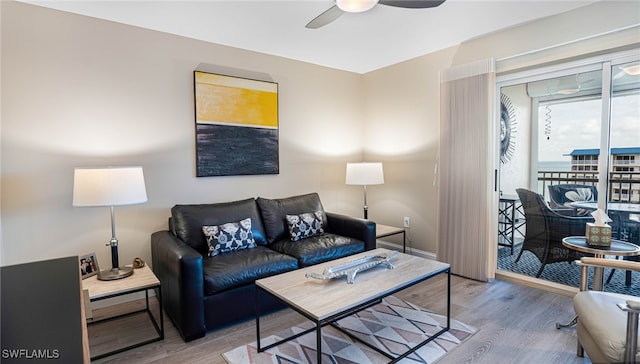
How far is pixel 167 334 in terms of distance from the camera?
238 cm

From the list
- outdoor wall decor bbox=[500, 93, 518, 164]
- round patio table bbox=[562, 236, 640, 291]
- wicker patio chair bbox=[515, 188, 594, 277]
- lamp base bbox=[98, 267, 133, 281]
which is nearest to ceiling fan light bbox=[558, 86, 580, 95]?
outdoor wall decor bbox=[500, 93, 518, 164]

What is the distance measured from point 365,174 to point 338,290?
2.06 m

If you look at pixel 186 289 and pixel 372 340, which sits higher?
pixel 186 289

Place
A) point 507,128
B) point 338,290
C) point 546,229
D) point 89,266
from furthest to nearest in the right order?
point 507,128 → point 546,229 → point 89,266 → point 338,290

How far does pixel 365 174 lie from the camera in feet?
12.6

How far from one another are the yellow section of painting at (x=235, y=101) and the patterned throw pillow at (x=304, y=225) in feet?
3.59

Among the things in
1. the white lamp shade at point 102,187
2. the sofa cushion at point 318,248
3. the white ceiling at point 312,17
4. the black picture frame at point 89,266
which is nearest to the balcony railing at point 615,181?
the white ceiling at point 312,17

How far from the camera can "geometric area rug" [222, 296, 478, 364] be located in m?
2.07

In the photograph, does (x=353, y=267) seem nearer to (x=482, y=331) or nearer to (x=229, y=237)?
(x=482, y=331)

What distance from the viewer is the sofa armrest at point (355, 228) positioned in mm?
3295

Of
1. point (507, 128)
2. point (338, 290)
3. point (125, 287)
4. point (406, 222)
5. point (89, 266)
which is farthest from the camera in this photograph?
point (406, 222)

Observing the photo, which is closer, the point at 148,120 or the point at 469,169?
the point at 148,120

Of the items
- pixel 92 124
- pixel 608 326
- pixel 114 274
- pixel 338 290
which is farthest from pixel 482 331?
pixel 92 124

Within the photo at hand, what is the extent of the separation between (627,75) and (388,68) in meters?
2.33
